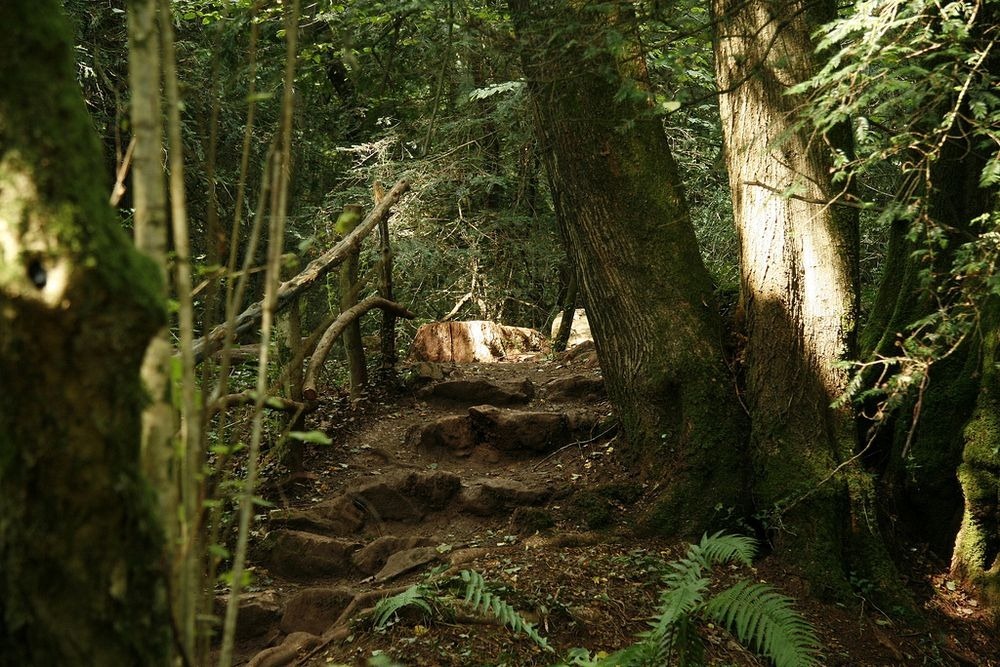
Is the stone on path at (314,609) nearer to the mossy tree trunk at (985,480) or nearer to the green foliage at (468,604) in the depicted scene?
the green foliage at (468,604)

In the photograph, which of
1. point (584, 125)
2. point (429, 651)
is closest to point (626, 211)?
point (584, 125)

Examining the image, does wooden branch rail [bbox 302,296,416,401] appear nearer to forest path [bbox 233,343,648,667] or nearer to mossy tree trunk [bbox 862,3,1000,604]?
forest path [bbox 233,343,648,667]

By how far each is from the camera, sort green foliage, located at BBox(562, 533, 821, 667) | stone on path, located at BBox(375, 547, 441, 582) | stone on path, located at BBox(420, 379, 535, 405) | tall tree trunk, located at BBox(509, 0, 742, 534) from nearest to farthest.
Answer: green foliage, located at BBox(562, 533, 821, 667) → stone on path, located at BBox(375, 547, 441, 582) → tall tree trunk, located at BBox(509, 0, 742, 534) → stone on path, located at BBox(420, 379, 535, 405)

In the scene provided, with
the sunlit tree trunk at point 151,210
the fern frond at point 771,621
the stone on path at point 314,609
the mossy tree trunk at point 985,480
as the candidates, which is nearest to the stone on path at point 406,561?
the stone on path at point 314,609

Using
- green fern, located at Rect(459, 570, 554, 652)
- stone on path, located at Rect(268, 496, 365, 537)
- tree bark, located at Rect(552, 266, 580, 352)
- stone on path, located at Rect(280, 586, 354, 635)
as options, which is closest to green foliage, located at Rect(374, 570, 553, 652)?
green fern, located at Rect(459, 570, 554, 652)

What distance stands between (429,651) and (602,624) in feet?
3.27

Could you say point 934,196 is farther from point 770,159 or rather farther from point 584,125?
point 584,125

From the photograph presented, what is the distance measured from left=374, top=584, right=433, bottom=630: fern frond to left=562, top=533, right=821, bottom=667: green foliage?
30.3 inches

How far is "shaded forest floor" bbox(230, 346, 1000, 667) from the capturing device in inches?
164

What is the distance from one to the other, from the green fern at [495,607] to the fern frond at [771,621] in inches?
31.9

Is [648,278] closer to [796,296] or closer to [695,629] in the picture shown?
[796,296]

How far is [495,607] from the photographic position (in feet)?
13.0

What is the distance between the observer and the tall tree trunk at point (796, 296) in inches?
207

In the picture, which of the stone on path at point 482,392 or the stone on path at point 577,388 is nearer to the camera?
the stone on path at point 577,388
